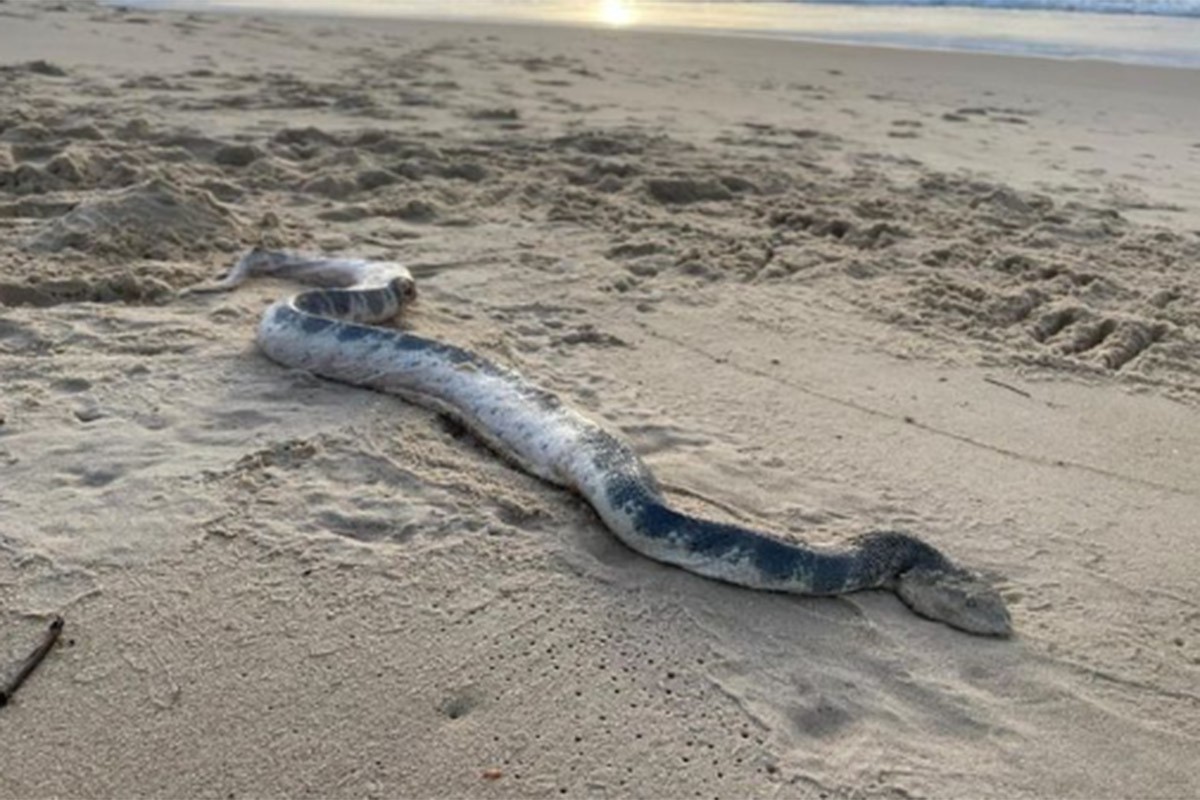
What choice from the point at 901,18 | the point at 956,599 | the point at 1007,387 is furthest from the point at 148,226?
the point at 901,18

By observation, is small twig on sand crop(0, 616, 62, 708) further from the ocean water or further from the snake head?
the ocean water

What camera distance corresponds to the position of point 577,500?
354 centimetres

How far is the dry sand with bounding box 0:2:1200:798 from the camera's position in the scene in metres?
2.60

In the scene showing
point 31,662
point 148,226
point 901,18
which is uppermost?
point 901,18

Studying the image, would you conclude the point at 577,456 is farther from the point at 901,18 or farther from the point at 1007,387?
the point at 901,18

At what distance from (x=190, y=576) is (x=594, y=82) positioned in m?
9.04

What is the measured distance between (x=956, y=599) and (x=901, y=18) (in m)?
19.2

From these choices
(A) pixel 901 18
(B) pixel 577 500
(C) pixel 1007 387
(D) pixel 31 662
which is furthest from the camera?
(A) pixel 901 18

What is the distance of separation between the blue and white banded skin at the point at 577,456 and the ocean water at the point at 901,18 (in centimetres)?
1300

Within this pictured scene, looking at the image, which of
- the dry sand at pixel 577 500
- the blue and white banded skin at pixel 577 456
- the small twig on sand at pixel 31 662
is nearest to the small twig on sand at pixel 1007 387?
the dry sand at pixel 577 500

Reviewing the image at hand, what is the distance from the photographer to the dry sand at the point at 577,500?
2.60m

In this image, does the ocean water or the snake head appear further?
the ocean water

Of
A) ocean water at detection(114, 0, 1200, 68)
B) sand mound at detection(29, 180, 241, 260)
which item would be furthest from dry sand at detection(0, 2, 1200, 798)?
ocean water at detection(114, 0, 1200, 68)

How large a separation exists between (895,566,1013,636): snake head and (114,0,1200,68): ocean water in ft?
43.8
